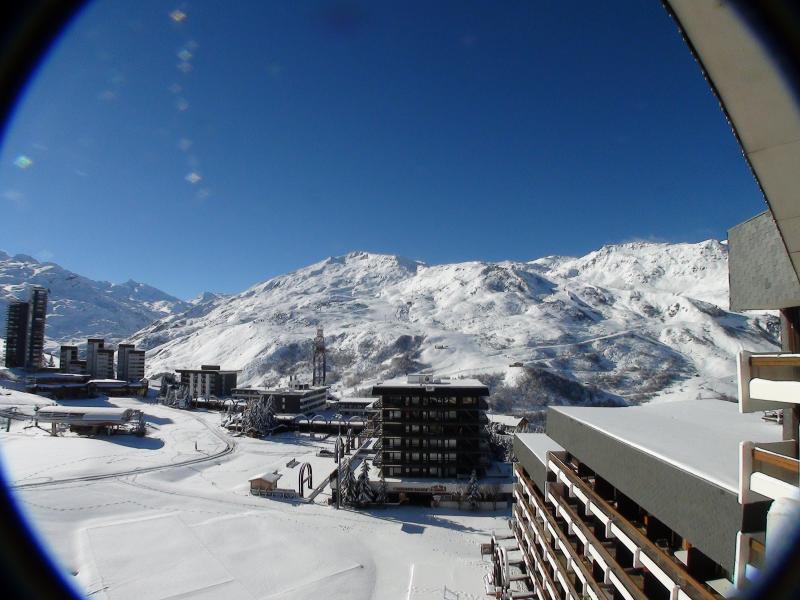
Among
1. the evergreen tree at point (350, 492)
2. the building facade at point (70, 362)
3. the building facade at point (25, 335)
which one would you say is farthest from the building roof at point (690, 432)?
the building facade at point (25, 335)

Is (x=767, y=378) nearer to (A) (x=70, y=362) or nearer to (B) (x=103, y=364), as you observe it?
(B) (x=103, y=364)

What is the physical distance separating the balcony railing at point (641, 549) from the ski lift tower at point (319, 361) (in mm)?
96253

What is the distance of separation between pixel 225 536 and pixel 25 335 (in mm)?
113937

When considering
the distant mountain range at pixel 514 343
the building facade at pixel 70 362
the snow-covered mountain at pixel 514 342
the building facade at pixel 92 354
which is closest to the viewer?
the distant mountain range at pixel 514 343

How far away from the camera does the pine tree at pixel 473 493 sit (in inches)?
1305

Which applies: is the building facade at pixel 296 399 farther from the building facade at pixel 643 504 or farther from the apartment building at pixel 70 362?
the building facade at pixel 643 504

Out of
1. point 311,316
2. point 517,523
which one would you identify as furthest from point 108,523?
point 311,316

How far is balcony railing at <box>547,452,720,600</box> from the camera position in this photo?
22.4 ft

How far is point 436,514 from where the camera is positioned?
32.1 metres

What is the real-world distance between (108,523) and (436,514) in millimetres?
21904

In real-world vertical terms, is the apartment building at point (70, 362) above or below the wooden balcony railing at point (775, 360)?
below

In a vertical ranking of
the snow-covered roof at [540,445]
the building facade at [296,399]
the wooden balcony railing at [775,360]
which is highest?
the wooden balcony railing at [775,360]

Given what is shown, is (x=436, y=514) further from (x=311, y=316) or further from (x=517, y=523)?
(x=311, y=316)

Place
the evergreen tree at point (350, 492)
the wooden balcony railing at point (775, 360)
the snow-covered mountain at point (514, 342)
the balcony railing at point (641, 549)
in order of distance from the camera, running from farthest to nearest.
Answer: the snow-covered mountain at point (514, 342)
the evergreen tree at point (350, 492)
the balcony railing at point (641, 549)
the wooden balcony railing at point (775, 360)
